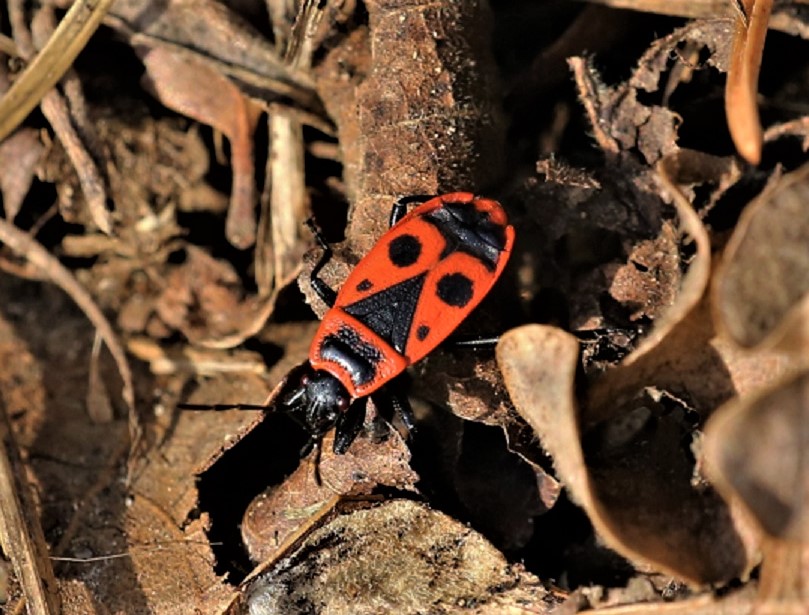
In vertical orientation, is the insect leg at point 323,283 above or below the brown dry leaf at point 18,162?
below

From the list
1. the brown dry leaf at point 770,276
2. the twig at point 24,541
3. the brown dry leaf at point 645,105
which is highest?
the brown dry leaf at point 645,105

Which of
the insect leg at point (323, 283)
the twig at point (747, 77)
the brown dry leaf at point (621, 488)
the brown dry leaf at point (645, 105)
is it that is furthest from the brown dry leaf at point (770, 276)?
the insect leg at point (323, 283)

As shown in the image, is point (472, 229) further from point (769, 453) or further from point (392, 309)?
point (769, 453)

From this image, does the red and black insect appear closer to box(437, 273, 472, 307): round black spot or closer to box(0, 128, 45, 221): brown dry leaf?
box(437, 273, 472, 307): round black spot

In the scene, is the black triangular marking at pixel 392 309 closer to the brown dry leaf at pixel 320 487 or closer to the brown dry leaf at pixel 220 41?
the brown dry leaf at pixel 320 487

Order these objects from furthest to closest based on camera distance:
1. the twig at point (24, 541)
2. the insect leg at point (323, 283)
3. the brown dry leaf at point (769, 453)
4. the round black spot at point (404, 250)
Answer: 1. the insect leg at point (323, 283)
2. the round black spot at point (404, 250)
3. the twig at point (24, 541)
4. the brown dry leaf at point (769, 453)

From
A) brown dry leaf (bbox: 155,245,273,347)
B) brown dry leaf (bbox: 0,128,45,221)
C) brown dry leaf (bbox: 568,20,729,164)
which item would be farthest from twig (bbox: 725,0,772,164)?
brown dry leaf (bbox: 0,128,45,221)

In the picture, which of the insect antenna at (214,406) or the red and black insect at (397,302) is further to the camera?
the insect antenna at (214,406)
